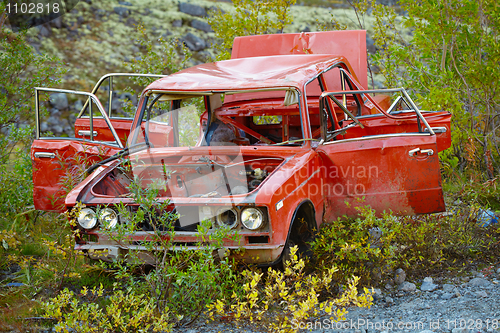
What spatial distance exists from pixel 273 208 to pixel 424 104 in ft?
12.8

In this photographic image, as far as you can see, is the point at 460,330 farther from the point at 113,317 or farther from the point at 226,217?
the point at 113,317

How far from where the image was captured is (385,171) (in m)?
4.54

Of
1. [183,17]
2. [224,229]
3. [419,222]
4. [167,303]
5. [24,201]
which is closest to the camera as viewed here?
[224,229]

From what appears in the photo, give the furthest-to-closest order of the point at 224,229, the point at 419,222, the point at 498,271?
the point at 419,222
the point at 498,271
the point at 224,229

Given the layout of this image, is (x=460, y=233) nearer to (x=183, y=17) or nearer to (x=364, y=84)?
(x=364, y=84)

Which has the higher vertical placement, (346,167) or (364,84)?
(364,84)

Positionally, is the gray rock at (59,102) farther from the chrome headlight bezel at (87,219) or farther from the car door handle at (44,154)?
the chrome headlight bezel at (87,219)

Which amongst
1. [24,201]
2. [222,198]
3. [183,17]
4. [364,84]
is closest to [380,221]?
[222,198]

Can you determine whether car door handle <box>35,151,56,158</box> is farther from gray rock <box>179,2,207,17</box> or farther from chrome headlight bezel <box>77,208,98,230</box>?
gray rock <box>179,2,207,17</box>

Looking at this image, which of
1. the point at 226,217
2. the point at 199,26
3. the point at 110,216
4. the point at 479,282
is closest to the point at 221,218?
the point at 226,217

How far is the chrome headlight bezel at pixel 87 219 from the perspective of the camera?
13.1ft

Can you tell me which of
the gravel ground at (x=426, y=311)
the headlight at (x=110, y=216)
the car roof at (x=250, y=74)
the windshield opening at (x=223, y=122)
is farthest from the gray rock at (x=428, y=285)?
the headlight at (x=110, y=216)

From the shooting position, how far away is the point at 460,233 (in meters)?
→ 4.82

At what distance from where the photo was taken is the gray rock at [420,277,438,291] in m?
4.16
